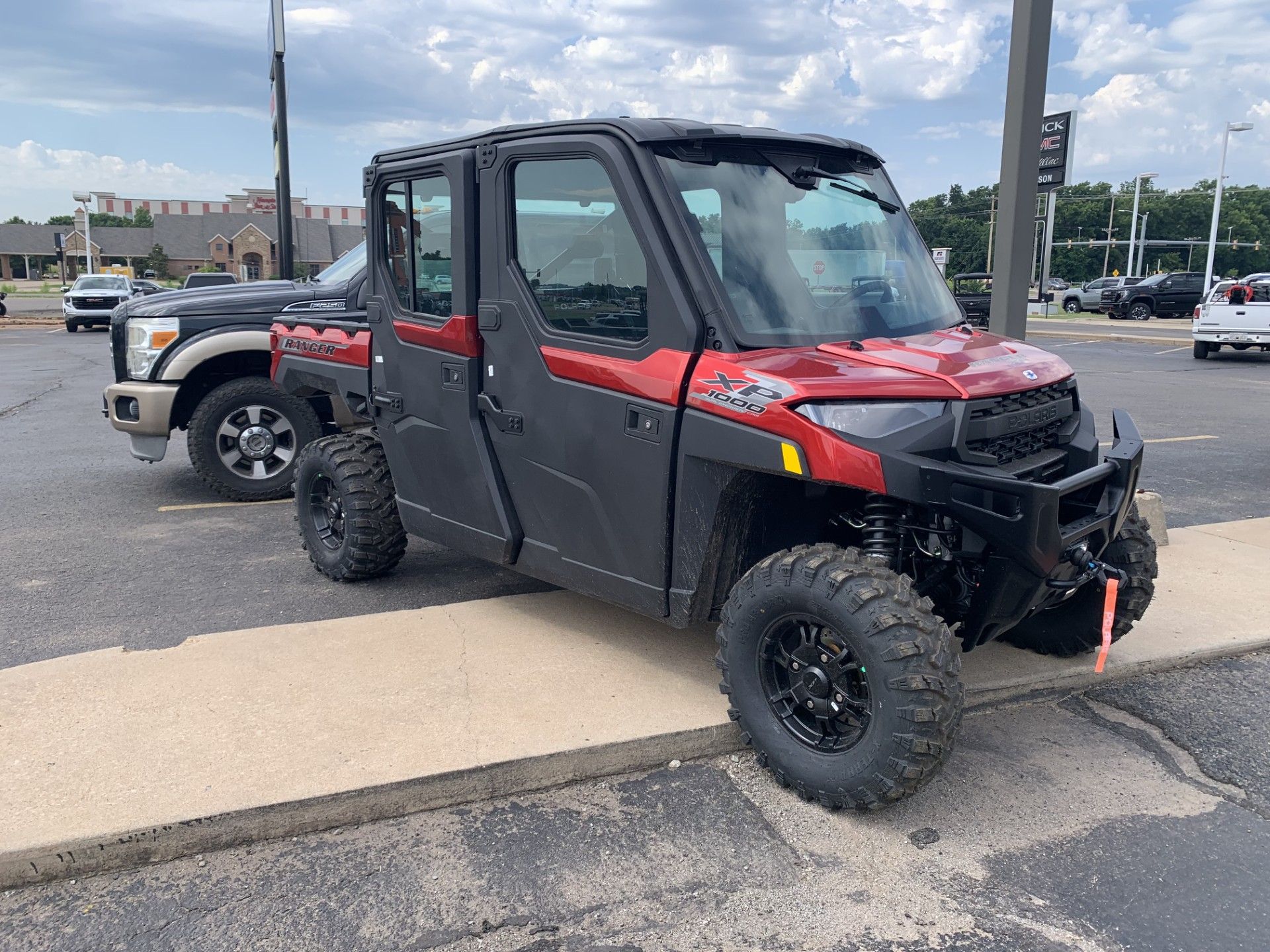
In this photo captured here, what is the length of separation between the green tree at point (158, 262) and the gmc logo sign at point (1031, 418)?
10981 centimetres

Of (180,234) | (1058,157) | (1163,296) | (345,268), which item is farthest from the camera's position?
(180,234)

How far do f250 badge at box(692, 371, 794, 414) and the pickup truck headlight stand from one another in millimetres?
5473

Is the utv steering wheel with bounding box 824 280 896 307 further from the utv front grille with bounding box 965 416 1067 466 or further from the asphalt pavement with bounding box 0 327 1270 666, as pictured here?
the asphalt pavement with bounding box 0 327 1270 666

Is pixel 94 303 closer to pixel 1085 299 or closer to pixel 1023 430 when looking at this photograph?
pixel 1023 430

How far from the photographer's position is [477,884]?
3.07 metres

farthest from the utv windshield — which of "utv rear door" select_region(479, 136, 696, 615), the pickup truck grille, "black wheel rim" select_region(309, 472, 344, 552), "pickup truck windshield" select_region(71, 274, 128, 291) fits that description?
"pickup truck windshield" select_region(71, 274, 128, 291)

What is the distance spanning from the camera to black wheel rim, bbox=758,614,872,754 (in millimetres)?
3387

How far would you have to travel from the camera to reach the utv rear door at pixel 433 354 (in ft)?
14.6

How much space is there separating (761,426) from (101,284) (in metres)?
35.4

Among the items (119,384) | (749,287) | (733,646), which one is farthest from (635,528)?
(119,384)

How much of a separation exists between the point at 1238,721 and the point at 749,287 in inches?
106

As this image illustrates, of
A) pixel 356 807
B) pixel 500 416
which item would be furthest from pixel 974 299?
pixel 356 807

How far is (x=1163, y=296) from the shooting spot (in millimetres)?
40375

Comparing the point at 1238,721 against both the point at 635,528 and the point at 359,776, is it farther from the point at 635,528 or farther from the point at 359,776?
the point at 359,776
